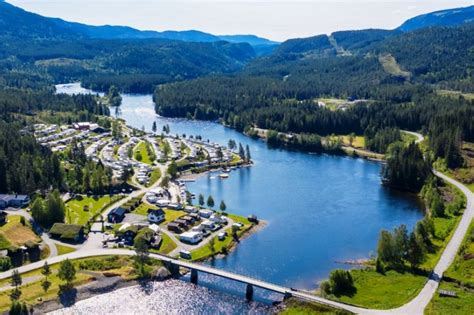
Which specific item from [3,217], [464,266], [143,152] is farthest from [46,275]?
[143,152]

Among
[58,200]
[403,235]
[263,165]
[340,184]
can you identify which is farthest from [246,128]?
[403,235]

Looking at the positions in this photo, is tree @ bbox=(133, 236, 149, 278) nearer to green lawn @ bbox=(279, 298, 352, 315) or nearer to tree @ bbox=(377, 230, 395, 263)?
green lawn @ bbox=(279, 298, 352, 315)

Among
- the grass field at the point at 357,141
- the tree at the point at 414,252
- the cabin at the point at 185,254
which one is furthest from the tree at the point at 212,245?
the grass field at the point at 357,141

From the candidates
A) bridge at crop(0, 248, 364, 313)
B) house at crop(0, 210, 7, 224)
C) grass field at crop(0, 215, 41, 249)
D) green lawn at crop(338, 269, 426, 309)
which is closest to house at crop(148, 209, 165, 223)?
bridge at crop(0, 248, 364, 313)

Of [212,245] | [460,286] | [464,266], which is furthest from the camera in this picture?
[212,245]

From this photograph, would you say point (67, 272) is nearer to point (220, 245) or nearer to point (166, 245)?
point (166, 245)

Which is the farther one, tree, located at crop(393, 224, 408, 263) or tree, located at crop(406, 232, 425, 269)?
tree, located at crop(393, 224, 408, 263)

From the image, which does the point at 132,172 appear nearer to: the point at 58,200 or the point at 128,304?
the point at 58,200
